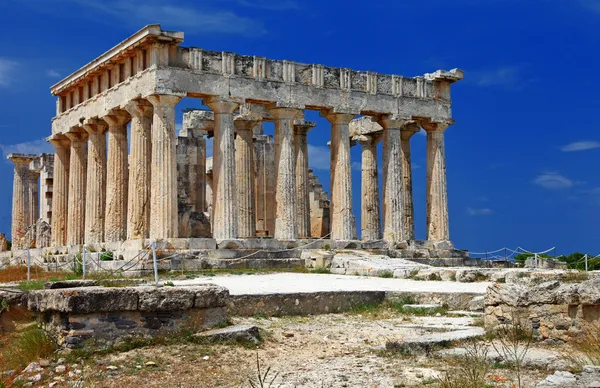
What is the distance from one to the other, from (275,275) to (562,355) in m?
14.1

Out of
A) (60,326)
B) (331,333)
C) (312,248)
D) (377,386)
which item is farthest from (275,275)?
(377,386)

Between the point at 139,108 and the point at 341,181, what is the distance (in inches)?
349

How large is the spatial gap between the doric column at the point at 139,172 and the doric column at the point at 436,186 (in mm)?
13047

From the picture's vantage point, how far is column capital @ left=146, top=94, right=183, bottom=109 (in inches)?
1133

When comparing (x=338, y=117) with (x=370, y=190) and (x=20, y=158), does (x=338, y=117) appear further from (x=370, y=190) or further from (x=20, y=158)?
(x=20, y=158)

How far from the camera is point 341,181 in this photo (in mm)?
33500

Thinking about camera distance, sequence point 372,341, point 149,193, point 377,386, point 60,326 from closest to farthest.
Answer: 1. point 377,386
2. point 60,326
3. point 372,341
4. point 149,193

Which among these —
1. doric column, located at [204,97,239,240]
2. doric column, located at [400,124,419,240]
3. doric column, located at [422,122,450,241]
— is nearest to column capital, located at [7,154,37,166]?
doric column, located at [204,97,239,240]

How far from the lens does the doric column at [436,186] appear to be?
119ft

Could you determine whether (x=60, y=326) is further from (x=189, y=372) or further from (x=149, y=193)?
(x=149, y=193)

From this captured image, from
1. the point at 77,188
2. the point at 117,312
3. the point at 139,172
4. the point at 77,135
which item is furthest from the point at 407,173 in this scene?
the point at 117,312

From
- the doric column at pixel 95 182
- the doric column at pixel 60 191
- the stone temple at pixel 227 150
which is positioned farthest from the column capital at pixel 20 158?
the doric column at pixel 95 182

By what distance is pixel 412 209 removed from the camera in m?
38.6

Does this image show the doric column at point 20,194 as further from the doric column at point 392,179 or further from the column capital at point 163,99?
the doric column at point 392,179
